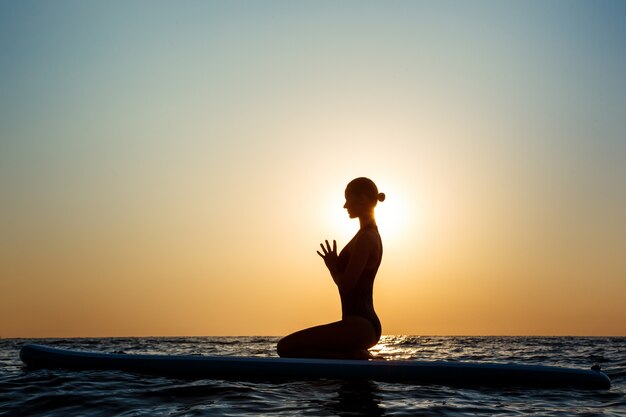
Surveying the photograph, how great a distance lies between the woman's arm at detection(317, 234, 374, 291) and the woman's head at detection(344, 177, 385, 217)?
14.8 inches

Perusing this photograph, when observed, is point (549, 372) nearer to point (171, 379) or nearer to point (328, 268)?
point (328, 268)

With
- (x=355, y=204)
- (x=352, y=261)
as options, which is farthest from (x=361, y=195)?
(x=352, y=261)

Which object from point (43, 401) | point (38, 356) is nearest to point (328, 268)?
point (43, 401)

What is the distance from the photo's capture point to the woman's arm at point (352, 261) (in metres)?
6.74

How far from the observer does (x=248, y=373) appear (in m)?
6.94

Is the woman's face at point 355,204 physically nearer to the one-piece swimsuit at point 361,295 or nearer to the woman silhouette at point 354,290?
the woman silhouette at point 354,290

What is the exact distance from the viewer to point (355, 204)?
7098mm

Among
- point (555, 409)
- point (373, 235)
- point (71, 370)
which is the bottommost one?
point (555, 409)

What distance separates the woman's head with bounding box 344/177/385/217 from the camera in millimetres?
7062

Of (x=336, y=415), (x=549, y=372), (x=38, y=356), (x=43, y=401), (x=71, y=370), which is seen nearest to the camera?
(x=336, y=415)

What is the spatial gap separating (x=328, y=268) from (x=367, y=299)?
0.63m

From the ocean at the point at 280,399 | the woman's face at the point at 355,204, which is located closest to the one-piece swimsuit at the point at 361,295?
the woman's face at the point at 355,204

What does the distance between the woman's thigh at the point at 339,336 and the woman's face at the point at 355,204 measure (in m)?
1.28

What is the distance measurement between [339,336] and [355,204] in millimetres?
1618
